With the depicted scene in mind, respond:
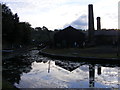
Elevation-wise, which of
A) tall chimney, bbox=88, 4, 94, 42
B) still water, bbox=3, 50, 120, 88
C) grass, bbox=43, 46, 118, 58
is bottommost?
still water, bbox=3, 50, 120, 88

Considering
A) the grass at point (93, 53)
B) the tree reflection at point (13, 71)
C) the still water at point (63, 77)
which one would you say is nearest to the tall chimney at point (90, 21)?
the grass at point (93, 53)

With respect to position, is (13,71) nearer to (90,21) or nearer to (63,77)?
(63,77)

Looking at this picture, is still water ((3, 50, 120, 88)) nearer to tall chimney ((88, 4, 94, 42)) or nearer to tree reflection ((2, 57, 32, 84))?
tree reflection ((2, 57, 32, 84))

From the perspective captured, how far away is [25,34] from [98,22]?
25.3 m

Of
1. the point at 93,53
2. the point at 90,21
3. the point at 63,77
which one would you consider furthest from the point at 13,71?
the point at 90,21

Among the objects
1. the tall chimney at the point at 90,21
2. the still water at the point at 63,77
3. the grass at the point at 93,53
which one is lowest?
the still water at the point at 63,77

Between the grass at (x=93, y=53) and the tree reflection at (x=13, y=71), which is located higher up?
the grass at (x=93, y=53)

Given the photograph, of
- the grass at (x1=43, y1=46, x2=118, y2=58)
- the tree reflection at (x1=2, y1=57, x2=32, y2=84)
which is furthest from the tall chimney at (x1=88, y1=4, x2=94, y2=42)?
the tree reflection at (x1=2, y1=57, x2=32, y2=84)

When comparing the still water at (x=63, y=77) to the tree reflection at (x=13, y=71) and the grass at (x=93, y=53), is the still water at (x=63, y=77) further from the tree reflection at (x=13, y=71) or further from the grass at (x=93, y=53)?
the grass at (x=93, y=53)

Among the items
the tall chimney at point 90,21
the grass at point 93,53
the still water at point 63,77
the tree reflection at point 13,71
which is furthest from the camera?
the tall chimney at point 90,21

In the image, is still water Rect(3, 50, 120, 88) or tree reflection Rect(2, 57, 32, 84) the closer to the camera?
still water Rect(3, 50, 120, 88)

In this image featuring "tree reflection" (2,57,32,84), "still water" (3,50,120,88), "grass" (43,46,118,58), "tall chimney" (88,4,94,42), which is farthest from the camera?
"tall chimney" (88,4,94,42)

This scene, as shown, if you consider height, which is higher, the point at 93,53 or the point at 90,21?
the point at 90,21

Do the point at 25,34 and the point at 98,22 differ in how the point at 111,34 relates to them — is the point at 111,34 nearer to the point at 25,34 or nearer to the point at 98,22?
the point at 98,22
